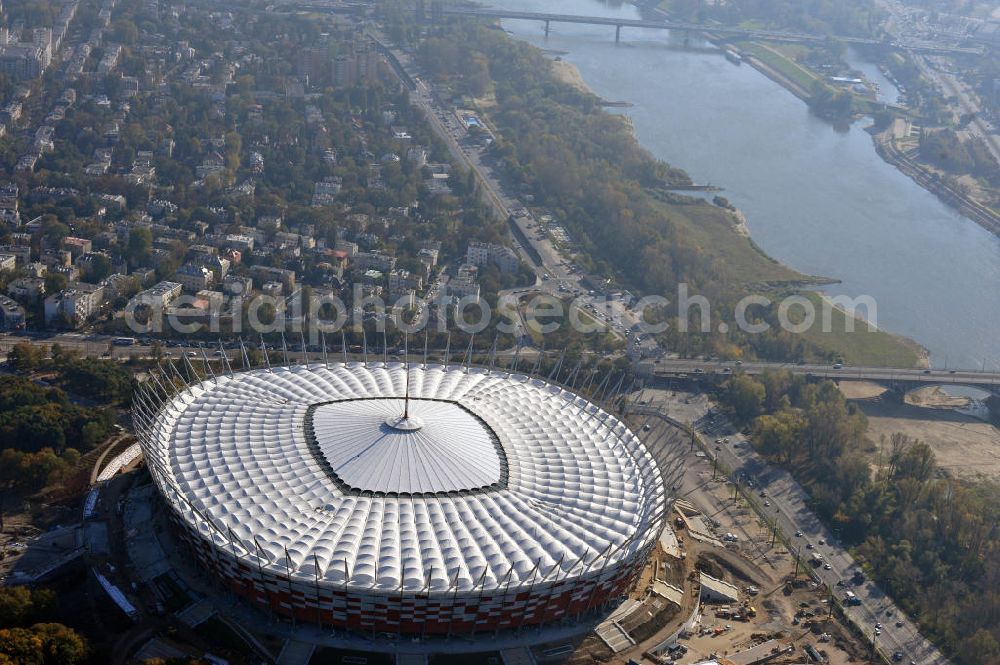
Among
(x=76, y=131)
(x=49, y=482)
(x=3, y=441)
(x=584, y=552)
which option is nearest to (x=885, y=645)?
(x=584, y=552)

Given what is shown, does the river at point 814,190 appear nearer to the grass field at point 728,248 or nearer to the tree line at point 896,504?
the grass field at point 728,248

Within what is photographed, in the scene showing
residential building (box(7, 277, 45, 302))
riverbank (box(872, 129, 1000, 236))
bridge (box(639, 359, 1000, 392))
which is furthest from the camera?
riverbank (box(872, 129, 1000, 236))

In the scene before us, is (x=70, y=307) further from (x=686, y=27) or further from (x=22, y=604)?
(x=686, y=27)

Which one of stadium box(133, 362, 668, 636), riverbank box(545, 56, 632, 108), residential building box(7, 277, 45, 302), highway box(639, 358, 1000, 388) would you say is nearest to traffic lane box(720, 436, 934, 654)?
highway box(639, 358, 1000, 388)

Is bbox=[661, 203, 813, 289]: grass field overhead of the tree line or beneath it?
beneath

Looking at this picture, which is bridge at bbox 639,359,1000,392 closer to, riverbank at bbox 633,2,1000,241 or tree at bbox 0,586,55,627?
riverbank at bbox 633,2,1000,241

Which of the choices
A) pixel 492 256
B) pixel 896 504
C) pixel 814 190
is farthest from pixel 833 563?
pixel 814 190

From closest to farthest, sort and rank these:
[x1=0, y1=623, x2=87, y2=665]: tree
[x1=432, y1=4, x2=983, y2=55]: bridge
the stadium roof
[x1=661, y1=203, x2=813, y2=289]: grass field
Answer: [x1=0, y1=623, x2=87, y2=665]: tree < the stadium roof < [x1=661, y1=203, x2=813, y2=289]: grass field < [x1=432, y1=4, x2=983, y2=55]: bridge

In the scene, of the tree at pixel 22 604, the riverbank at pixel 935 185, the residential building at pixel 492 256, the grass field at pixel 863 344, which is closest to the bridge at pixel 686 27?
the riverbank at pixel 935 185
